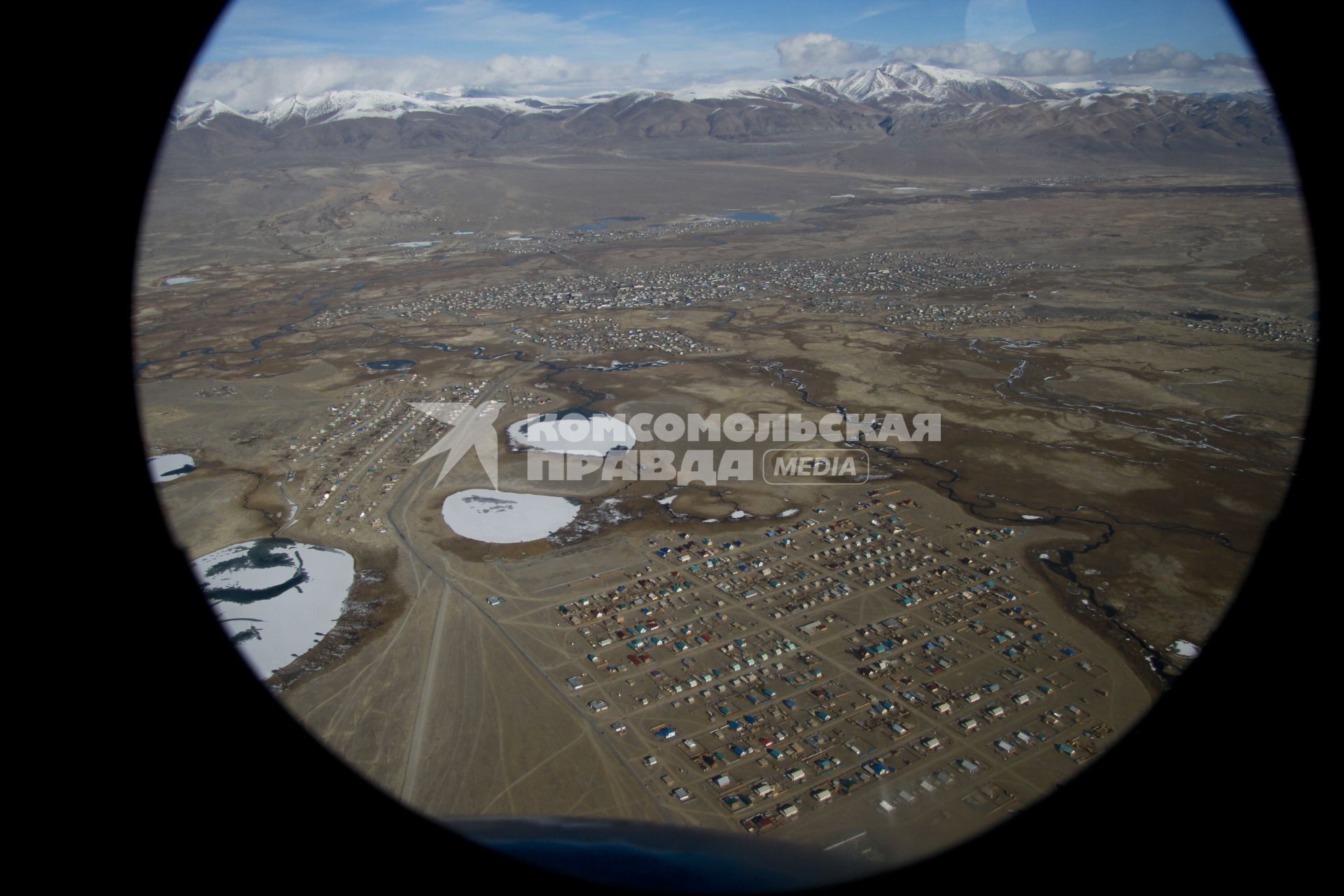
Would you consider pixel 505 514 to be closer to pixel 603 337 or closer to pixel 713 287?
pixel 603 337

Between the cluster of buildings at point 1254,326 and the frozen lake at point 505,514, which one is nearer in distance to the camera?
the frozen lake at point 505,514

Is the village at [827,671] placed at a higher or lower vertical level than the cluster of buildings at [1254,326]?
lower

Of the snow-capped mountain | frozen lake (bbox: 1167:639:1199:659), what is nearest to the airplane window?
frozen lake (bbox: 1167:639:1199:659)

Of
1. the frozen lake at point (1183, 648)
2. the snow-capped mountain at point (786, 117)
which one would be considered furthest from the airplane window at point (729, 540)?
the snow-capped mountain at point (786, 117)

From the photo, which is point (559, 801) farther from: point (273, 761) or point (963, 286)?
point (963, 286)
